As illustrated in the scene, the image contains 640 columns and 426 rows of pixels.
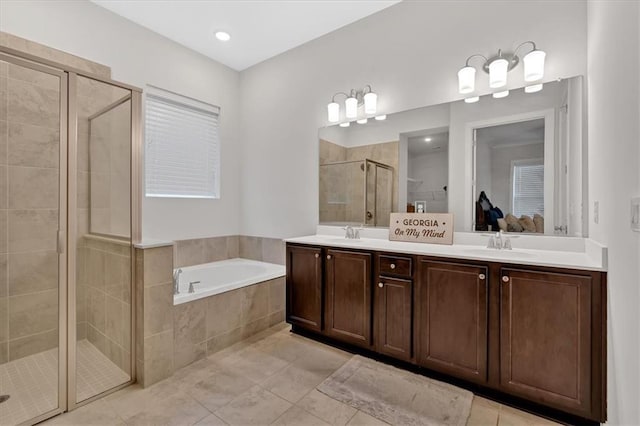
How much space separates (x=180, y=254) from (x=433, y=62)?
10.1ft

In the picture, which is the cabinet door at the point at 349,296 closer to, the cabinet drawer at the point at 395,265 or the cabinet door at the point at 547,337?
the cabinet drawer at the point at 395,265

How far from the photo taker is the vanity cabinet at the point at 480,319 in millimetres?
1518

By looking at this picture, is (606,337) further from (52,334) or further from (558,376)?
(52,334)

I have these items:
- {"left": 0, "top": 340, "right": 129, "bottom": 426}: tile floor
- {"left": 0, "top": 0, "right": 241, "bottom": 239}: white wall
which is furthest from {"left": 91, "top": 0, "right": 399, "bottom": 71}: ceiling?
{"left": 0, "top": 340, "right": 129, "bottom": 426}: tile floor

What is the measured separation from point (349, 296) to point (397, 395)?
731mm

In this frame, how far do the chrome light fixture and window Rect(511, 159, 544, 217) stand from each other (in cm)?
52

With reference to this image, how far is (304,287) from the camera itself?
103 inches

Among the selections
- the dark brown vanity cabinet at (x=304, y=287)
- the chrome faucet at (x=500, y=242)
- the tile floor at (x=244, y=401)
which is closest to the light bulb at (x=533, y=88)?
the chrome faucet at (x=500, y=242)

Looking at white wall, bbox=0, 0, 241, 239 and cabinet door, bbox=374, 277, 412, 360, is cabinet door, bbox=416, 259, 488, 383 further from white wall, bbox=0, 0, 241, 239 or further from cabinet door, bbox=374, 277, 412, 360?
white wall, bbox=0, 0, 241, 239

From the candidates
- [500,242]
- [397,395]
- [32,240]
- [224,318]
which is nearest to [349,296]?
[397,395]

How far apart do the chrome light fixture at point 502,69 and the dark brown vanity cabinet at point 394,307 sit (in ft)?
4.61

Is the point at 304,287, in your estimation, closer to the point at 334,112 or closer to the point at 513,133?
the point at 334,112

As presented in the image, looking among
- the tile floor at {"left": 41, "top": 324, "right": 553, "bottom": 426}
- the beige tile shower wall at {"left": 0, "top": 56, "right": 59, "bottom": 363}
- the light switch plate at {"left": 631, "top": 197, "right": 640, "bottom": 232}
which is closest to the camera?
the light switch plate at {"left": 631, "top": 197, "right": 640, "bottom": 232}

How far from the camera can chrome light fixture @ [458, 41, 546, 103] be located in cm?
200
